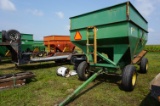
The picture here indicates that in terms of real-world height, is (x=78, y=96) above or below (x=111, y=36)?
below

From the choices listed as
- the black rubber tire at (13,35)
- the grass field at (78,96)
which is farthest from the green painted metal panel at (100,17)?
the black rubber tire at (13,35)

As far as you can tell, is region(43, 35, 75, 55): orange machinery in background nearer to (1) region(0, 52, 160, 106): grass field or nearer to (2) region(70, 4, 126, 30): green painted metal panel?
(2) region(70, 4, 126, 30): green painted metal panel

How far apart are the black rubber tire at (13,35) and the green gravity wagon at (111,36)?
377cm

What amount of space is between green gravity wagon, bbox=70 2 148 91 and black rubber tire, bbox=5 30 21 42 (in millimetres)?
3771

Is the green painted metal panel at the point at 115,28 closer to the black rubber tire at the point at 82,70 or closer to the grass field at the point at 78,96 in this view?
the black rubber tire at the point at 82,70

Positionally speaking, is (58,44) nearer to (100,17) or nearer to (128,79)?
(100,17)

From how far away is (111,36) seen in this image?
5.48 meters

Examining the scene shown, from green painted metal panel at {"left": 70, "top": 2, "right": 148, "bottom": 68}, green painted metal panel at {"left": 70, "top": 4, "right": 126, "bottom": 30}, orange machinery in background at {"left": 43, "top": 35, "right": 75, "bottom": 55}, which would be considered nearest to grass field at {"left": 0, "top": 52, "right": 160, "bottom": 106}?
green painted metal panel at {"left": 70, "top": 2, "right": 148, "bottom": 68}

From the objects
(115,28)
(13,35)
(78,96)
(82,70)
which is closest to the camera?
(78,96)

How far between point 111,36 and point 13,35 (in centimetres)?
606

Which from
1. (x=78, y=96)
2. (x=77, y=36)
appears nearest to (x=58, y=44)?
(x=77, y=36)

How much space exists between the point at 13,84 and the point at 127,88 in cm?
388

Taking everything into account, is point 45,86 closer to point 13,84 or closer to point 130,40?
point 13,84

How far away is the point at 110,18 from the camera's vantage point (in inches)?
216
